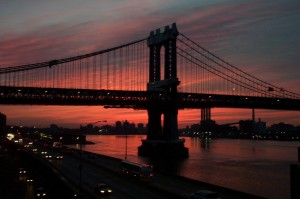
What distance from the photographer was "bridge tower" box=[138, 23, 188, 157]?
110 m

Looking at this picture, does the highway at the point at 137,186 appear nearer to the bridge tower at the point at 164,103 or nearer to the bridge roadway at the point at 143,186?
the bridge roadway at the point at 143,186

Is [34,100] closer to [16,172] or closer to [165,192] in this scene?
[16,172]

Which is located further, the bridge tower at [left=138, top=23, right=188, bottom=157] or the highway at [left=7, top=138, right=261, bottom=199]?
the bridge tower at [left=138, top=23, right=188, bottom=157]

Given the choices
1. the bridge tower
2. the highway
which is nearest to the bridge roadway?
the highway

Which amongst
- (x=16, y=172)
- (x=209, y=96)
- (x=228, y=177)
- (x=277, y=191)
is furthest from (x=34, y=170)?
(x=209, y=96)

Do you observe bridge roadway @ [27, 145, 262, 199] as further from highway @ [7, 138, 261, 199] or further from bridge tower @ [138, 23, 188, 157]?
bridge tower @ [138, 23, 188, 157]

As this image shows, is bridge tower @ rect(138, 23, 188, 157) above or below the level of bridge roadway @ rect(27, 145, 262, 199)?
above

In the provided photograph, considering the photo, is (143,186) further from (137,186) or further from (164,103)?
(164,103)

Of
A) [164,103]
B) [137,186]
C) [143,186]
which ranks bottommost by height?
[137,186]

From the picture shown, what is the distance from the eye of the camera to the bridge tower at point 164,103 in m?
110

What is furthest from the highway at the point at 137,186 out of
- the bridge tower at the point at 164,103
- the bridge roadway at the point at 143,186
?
the bridge tower at the point at 164,103

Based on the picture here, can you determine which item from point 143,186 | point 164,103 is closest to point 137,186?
point 143,186

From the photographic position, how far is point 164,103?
111 m

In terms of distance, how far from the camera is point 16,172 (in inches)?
2896
